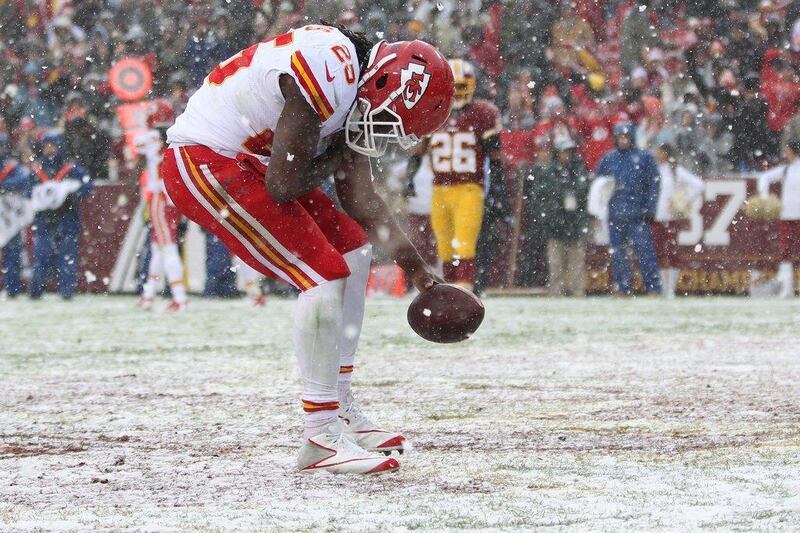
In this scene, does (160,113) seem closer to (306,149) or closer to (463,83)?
(463,83)

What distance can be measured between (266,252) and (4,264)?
12527 mm

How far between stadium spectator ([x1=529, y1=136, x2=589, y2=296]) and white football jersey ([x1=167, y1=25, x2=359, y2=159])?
1097cm

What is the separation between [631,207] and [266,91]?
1098 centimetres

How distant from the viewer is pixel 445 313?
4.77 meters

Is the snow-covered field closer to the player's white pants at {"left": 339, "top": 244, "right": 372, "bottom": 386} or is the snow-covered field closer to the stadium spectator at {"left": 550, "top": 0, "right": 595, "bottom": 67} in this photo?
the player's white pants at {"left": 339, "top": 244, "right": 372, "bottom": 386}

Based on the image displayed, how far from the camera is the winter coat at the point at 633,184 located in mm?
14898

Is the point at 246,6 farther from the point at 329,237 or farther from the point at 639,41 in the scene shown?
the point at 329,237

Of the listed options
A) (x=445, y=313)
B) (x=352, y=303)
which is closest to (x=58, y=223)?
(x=352, y=303)

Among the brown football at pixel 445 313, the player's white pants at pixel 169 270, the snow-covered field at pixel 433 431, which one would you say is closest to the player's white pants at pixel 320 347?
the snow-covered field at pixel 433 431

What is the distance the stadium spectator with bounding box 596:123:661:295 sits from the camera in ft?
48.9

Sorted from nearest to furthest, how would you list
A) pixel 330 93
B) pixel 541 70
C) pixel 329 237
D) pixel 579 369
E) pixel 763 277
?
pixel 330 93, pixel 329 237, pixel 579 369, pixel 763 277, pixel 541 70

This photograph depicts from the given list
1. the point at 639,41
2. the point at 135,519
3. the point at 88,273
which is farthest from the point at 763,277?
the point at 135,519

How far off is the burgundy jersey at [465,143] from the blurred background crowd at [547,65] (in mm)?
2614

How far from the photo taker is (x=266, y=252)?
176 inches
